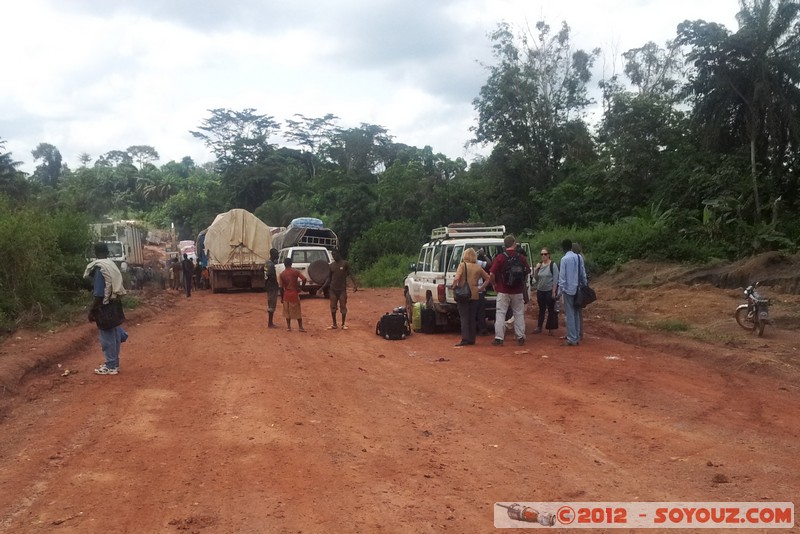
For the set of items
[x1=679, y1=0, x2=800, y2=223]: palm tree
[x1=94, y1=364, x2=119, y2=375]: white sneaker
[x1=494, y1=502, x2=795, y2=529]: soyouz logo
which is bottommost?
[x1=94, y1=364, x2=119, y2=375]: white sneaker

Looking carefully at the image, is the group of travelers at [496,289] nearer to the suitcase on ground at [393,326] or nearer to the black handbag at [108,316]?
the black handbag at [108,316]

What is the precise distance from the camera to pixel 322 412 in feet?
24.6

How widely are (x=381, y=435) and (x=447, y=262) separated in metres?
7.57

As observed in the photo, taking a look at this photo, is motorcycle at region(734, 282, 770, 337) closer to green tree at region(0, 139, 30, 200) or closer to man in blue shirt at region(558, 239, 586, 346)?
man in blue shirt at region(558, 239, 586, 346)

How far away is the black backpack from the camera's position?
11.9 meters

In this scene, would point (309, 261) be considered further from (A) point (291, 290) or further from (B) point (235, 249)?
(A) point (291, 290)

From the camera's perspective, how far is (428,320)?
48.0 feet

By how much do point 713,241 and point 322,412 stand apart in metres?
19.9

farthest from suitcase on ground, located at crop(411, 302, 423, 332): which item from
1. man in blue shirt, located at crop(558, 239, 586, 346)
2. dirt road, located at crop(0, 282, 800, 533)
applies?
man in blue shirt, located at crop(558, 239, 586, 346)

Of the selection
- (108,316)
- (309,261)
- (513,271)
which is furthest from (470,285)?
(309,261)

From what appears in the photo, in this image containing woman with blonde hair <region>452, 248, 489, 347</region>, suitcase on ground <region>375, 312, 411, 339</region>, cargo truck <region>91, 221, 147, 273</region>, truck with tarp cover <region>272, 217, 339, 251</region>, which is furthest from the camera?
truck with tarp cover <region>272, 217, 339, 251</region>

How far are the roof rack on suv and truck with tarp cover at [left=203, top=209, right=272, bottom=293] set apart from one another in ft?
49.0

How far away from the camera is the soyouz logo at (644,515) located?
4461mm

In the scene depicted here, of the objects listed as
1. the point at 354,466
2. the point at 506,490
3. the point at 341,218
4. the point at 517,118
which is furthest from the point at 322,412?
the point at 341,218
